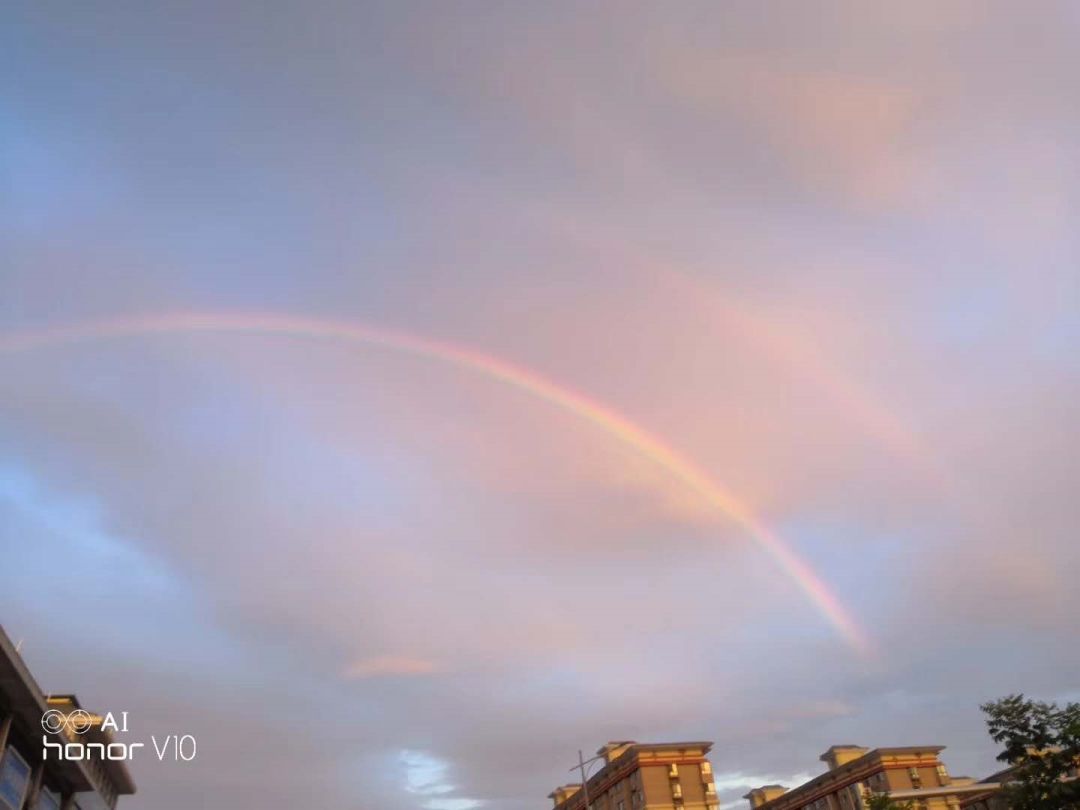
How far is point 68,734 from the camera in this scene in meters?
55.8

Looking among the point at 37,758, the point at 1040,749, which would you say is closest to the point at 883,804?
the point at 1040,749

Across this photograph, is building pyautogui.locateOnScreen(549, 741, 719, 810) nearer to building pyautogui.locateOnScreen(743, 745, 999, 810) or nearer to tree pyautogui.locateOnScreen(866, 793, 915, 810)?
building pyautogui.locateOnScreen(743, 745, 999, 810)

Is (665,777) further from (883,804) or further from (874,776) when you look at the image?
(883,804)

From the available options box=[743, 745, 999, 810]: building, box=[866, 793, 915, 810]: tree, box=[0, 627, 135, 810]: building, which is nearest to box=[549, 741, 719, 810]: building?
box=[743, 745, 999, 810]: building

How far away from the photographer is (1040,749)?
150ft

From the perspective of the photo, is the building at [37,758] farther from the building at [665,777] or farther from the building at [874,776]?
the building at [874,776]

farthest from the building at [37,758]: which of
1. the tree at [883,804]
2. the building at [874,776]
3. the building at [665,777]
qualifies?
the building at [874,776]

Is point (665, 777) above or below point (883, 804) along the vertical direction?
above

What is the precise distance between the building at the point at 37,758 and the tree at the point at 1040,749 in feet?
168

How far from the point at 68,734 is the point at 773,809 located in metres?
93.1

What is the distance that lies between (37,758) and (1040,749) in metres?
59.0

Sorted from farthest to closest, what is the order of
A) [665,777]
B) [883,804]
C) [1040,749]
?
[665,777] < [883,804] < [1040,749]

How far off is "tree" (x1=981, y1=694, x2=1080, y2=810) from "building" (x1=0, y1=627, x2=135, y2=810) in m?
51.1

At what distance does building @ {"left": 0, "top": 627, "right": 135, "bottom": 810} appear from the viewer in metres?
42.7
